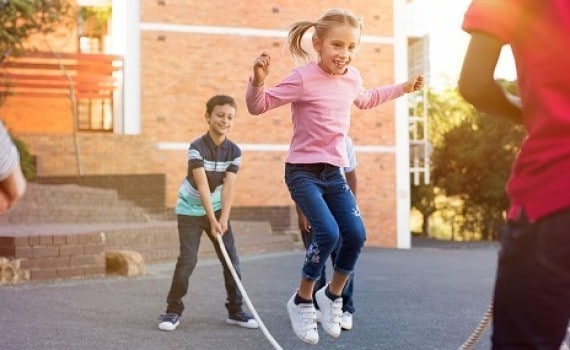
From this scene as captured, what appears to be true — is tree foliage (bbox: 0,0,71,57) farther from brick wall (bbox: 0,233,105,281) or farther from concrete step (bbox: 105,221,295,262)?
brick wall (bbox: 0,233,105,281)

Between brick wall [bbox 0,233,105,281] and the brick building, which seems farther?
the brick building

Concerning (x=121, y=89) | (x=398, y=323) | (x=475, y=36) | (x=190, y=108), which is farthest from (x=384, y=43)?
(x=475, y=36)

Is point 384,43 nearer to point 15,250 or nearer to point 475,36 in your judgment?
point 15,250

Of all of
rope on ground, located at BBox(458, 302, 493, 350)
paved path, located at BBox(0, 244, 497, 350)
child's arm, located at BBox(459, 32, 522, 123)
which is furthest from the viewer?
paved path, located at BBox(0, 244, 497, 350)

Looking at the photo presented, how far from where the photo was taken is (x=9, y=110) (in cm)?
2575

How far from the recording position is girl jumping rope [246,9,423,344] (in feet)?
17.1

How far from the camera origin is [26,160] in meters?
19.6

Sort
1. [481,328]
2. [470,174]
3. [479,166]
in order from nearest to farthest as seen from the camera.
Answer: [481,328] → [479,166] → [470,174]

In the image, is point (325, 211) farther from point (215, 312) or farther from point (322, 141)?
point (215, 312)

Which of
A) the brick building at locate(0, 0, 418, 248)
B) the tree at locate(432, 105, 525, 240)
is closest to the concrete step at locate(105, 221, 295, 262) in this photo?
the brick building at locate(0, 0, 418, 248)

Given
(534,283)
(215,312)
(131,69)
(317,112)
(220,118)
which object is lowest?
(215,312)

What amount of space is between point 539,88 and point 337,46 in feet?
10.7

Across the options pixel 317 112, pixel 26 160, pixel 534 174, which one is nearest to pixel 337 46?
pixel 317 112

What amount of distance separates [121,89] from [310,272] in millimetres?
19084
